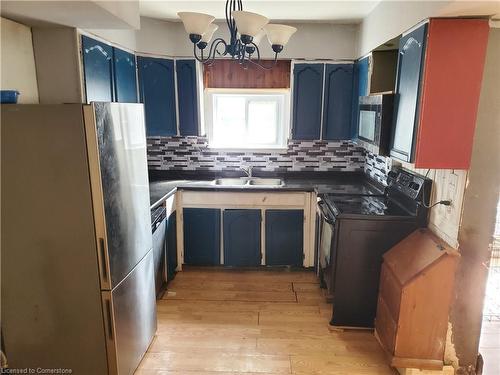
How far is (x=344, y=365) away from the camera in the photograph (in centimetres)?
227

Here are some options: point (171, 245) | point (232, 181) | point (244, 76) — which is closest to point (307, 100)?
point (244, 76)

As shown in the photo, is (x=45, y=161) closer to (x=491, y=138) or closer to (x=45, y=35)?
(x=45, y=35)

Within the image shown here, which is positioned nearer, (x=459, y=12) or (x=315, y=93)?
(x=459, y=12)

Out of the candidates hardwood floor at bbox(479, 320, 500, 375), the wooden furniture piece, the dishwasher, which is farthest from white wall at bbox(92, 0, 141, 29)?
hardwood floor at bbox(479, 320, 500, 375)

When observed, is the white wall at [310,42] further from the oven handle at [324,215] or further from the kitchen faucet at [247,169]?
the oven handle at [324,215]

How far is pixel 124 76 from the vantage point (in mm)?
2984

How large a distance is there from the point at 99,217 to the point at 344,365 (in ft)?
5.70

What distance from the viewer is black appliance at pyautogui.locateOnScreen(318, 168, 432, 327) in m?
2.42

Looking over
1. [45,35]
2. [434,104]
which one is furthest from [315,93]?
[45,35]

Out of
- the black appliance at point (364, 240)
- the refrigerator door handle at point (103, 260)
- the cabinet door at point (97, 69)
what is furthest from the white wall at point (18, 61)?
the black appliance at point (364, 240)

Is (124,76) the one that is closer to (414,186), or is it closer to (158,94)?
(158,94)

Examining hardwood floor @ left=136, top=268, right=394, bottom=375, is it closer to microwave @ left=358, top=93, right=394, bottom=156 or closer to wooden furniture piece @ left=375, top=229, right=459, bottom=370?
wooden furniture piece @ left=375, top=229, right=459, bottom=370

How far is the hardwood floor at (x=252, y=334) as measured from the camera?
2.26 meters

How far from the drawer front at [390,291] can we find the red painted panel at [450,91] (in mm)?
723
